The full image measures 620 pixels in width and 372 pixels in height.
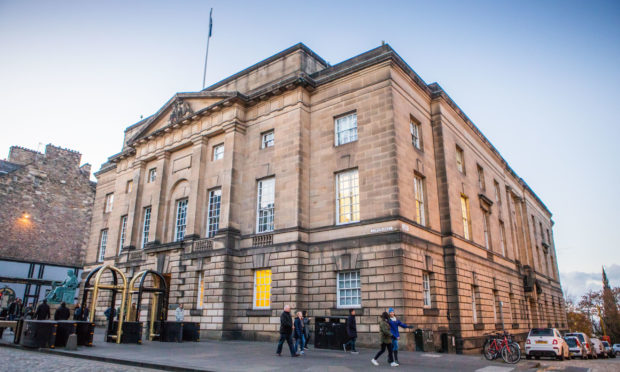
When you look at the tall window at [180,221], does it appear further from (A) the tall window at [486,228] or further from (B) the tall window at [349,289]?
(A) the tall window at [486,228]

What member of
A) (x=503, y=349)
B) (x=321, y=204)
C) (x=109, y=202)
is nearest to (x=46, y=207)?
(x=109, y=202)

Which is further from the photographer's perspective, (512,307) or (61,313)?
(512,307)

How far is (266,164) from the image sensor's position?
25.0m

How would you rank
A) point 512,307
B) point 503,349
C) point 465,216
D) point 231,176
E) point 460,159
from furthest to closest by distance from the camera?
point 512,307
point 460,159
point 465,216
point 231,176
point 503,349

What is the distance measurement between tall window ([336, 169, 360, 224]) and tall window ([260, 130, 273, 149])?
528 centimetres

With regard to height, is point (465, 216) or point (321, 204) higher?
point (465, 216)

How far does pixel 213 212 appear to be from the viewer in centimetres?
2628

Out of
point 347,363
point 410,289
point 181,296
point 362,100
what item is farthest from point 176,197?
point 347,363

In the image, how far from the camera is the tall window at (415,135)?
23.8m

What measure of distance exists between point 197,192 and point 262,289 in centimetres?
784

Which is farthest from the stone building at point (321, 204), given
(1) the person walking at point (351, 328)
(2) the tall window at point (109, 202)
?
(2) the tall window at point (109, 202)

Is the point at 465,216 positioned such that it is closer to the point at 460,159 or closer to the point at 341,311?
the point at 460,159

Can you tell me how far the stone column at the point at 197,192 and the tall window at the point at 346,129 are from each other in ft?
30.7

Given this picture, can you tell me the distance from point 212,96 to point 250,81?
273 centimetres
